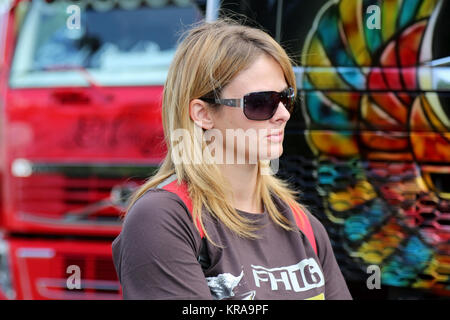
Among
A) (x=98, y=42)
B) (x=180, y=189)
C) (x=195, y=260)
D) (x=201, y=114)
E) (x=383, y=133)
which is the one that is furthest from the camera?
(x=98, y=42)

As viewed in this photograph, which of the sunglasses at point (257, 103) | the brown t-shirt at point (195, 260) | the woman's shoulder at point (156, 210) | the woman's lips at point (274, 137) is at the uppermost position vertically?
the sunglasses at point (257, 103)

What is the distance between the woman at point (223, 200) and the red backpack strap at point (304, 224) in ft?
0.04

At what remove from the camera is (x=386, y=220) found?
9.91ft

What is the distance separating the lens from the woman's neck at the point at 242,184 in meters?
1.94

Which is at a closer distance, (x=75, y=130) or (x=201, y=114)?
(x=201, y=114)

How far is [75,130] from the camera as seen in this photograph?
161 inches

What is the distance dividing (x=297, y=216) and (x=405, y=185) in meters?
1.18

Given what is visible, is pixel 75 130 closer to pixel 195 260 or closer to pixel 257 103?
pixel 257 103

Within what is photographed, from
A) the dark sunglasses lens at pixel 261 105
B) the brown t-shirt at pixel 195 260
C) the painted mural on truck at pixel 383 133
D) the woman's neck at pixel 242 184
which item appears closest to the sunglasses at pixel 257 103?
the dark sunglasses lens at pixel 261 105

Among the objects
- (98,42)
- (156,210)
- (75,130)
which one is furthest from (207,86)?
(98,42)

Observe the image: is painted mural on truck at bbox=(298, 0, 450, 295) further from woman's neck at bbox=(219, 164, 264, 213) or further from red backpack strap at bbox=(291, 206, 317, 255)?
woman's neck at bbox=(219, 164, 264, 213)

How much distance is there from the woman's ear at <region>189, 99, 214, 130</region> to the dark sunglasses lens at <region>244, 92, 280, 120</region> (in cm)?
11

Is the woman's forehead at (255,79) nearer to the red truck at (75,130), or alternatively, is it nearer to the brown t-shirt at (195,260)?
the brown t-shirt at (195,260)

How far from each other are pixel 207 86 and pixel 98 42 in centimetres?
250
